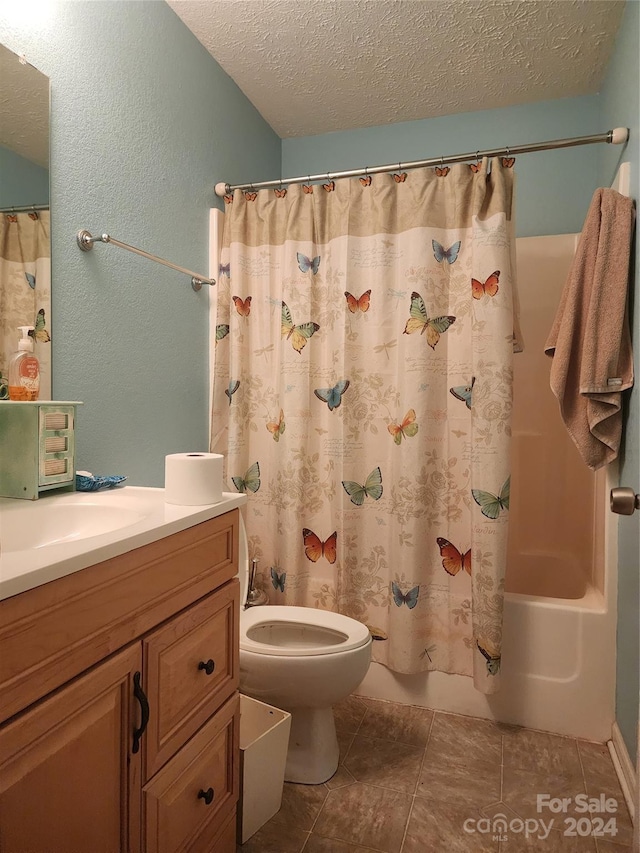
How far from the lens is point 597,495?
198cm

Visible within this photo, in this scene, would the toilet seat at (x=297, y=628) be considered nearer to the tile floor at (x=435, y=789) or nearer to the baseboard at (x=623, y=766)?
the tile floor at (x=435, y=789)

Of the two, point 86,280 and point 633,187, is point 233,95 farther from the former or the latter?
point 633,187

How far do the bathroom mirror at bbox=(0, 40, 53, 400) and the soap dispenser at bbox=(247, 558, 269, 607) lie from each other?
1.05 m

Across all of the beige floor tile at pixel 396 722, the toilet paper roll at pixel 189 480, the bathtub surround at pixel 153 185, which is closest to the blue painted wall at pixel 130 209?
the bathtub surround at pixel 153 185

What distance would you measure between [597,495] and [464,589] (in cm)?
64

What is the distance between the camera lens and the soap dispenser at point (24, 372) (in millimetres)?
1170

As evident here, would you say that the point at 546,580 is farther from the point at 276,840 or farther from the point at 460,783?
the point at 276,840

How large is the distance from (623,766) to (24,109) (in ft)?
7.75

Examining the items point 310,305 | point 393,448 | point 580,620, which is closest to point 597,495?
point 580,620

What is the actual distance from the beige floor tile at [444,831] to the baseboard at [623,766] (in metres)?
0.42

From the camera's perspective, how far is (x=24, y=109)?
1185 mm

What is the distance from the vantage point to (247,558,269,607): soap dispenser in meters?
1.96

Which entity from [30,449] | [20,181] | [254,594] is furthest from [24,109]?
[254,594]

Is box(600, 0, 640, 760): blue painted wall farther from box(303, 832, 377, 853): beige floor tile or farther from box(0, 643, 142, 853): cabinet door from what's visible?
box(0, 643, 142, 853): cabinet door
